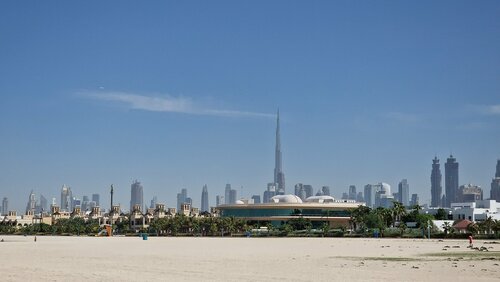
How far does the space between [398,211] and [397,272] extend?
10388cm

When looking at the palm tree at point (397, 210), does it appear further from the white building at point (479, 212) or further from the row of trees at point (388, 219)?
the white building at point (479, 212)

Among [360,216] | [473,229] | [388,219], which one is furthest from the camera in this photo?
[388,219]

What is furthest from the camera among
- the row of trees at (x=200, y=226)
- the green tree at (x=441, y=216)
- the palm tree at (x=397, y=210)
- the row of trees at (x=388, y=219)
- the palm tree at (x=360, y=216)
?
the green tree at (x=441, y=216)

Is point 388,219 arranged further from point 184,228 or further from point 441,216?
point 184,228

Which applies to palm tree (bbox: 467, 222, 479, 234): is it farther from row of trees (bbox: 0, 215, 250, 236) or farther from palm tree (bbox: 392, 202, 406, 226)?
row of trees (bbox: 0, 215, 250, 236)

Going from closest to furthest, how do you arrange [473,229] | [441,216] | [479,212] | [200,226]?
[473,229] < [200,226] < [479,212] < [441,216]

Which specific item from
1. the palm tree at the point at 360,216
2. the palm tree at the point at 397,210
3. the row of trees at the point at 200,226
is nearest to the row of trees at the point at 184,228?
the row of trees at the point at 200,226

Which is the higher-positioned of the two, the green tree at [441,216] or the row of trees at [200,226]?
the green tree at [441,216]

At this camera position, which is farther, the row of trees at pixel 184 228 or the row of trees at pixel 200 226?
the row of trees at pixel 184 228

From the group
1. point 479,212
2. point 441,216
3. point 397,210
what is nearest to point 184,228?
point 397,210

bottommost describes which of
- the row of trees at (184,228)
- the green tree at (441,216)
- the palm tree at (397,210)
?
the row of trees at (184,228)

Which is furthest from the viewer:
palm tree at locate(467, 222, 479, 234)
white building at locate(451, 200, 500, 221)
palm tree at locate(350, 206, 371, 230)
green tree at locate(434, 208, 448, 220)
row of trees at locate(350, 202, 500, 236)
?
green tree at locate(434, 208, 448, 220)

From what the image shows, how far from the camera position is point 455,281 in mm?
28656

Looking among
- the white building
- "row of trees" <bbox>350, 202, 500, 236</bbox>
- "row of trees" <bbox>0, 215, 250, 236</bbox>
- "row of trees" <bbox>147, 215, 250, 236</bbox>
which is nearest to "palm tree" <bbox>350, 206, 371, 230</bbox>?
"row of trees" <bbox>350, 202, 500, 236</bbox>
